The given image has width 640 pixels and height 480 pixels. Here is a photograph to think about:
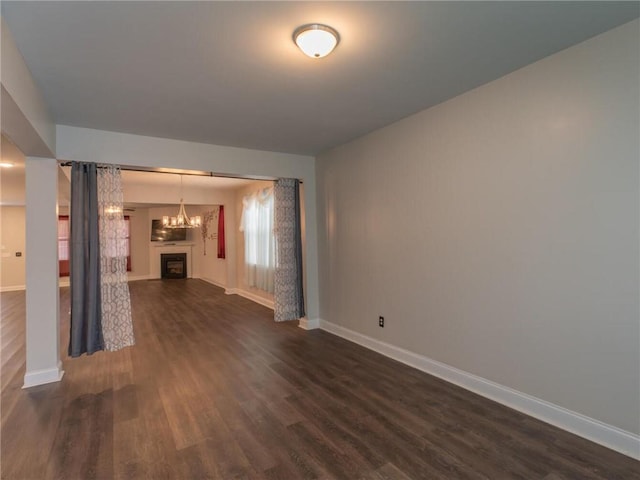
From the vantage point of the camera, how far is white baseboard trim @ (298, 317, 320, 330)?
4.64m

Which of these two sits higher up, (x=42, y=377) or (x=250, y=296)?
(x=250, y=296)

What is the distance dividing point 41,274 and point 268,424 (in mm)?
2494

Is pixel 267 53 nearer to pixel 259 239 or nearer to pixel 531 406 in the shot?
pixel 531 406

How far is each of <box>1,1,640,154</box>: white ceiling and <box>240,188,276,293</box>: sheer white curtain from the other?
2804 mm

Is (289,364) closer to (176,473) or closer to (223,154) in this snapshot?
(176,473)

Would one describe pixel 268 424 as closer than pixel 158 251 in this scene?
Yes

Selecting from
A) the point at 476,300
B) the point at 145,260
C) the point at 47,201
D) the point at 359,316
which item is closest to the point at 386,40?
the point at 476,300

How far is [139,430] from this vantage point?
2.23 metres

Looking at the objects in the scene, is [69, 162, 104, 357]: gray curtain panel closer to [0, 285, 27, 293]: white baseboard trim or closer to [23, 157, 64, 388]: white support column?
[23, 157, 64, 388]: white support column

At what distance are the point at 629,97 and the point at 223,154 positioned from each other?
3.70 meters

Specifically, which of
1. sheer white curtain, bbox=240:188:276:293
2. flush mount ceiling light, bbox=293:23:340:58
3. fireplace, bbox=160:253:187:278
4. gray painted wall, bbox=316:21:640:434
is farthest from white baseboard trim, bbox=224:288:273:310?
flush mount ceiling light, bbox=293:23:340:58

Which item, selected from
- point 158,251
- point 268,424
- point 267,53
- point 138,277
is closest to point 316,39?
point 267,53

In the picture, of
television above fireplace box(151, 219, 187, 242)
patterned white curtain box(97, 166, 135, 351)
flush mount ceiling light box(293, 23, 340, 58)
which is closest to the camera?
flush mount ceiling light box(293, 23, 340, 58)

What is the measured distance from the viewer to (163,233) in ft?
34.9
